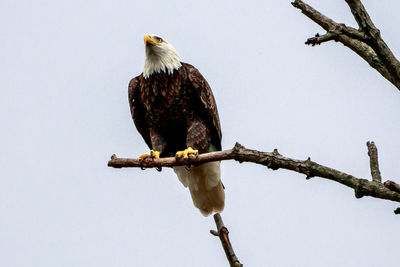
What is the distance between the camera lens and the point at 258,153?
4707mm

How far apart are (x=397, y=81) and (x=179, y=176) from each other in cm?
428

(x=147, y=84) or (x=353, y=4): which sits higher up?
(x=147, y=84)

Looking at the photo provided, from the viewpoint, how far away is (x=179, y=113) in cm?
713

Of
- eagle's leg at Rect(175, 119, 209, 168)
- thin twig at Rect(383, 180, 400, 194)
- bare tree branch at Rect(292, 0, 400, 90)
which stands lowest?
thin twig at Rect(383, 180, 400, 194)

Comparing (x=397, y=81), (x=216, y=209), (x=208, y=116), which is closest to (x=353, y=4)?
(x=397, y=81)

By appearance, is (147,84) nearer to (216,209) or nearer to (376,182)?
(216,209)

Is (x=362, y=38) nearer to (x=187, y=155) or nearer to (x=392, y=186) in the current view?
(x=392, y=186)

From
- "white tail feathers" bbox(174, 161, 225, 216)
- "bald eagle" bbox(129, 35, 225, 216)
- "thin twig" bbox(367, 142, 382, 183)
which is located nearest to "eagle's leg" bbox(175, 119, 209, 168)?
"bald eagle" bbox(129, 35, 225, 216)

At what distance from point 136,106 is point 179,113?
645 millimetres

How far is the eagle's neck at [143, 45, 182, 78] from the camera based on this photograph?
7.22 meters

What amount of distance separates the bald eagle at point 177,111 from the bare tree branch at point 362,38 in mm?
3016

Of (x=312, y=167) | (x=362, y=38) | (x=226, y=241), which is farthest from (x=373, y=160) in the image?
(x=226, y=241)

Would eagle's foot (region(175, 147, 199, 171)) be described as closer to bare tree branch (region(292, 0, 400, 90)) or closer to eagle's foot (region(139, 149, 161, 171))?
eagle's foot (region(139, 149, 161, 171))

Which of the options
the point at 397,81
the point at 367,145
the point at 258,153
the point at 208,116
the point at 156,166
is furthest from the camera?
the point at 208,116
